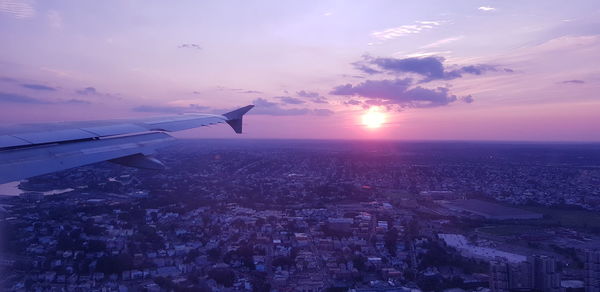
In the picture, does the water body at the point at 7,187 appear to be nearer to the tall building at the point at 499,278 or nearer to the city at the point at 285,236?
the city at the point at 285,236

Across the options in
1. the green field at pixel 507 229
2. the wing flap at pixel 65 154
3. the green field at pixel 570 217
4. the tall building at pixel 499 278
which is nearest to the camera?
the wing flap at pixel 65 154

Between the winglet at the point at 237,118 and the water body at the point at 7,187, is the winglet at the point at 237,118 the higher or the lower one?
the higher one

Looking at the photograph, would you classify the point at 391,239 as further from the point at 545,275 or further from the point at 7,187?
the point at 7,187

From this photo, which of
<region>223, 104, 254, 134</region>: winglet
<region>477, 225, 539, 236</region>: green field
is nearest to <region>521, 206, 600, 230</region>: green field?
<region>477, 225, 539, 236</region>: green field

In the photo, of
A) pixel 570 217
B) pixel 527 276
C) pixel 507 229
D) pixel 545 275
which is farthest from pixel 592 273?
pixel 570 217

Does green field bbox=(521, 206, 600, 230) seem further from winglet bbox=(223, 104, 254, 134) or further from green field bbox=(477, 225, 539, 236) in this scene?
winglet bbox=(223, 104, 254, 134)

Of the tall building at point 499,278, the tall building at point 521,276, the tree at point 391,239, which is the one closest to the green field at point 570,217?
the tree at point 391,239
